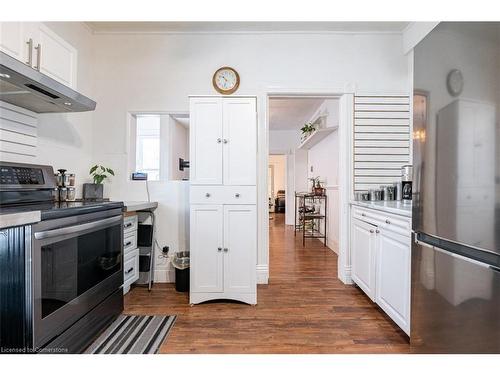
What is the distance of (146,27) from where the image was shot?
275 centimetres

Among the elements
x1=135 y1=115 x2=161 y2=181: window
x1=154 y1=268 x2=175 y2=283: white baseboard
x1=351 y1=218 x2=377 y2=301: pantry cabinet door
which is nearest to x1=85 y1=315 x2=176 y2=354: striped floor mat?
x1=154 y1=268 x2=175 y2=283: white baseboard

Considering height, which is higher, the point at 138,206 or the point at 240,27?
the point at 240,27

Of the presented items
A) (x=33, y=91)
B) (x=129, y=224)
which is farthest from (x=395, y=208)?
(x=33, y=91)

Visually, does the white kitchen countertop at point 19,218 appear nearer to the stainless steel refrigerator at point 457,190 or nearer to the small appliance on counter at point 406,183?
the stainless steel refrigerator at point 457,190

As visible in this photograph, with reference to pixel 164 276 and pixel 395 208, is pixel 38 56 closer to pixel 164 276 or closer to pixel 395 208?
pixel 164 276

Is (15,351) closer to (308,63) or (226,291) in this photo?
(226,291)

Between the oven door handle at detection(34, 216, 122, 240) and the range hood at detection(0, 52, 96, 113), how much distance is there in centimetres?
82

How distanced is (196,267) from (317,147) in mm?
4430

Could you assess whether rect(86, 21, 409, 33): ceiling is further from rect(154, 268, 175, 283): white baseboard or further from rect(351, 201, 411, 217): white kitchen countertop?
rect(154, 268, 175, 283): white baseboard

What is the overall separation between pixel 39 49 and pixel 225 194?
163 centimetres

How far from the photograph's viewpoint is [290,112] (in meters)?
5.71

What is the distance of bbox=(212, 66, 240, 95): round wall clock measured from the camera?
2.81 meters

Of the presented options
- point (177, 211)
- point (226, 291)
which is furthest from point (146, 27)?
point (226, 291)
